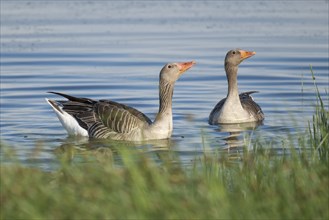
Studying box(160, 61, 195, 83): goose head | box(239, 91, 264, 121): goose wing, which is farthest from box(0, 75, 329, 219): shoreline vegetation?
box(239, 91, 264, 121): goose wing

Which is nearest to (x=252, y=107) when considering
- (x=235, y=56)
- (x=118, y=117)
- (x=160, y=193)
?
(x=235, y=56)

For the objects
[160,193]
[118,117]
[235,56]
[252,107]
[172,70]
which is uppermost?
[235,56]

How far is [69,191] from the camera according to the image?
6832 mm

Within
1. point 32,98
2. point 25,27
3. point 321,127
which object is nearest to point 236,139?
point 32,98

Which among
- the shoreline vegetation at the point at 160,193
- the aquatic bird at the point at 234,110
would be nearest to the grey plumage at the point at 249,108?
the aquatic bird at the point at 234,110

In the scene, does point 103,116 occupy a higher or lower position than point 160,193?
higher

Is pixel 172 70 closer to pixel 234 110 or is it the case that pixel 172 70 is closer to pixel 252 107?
pixel 234 110

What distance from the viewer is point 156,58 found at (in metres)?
22.2

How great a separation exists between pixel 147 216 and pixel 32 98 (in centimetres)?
1202

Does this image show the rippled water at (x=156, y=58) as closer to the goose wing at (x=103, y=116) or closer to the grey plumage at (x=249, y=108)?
the grey plumage at (x=249, y=108)

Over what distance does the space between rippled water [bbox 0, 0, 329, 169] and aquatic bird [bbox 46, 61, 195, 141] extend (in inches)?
11.1

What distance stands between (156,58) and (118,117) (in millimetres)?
7127

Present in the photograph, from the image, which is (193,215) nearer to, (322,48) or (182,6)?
(322,48)

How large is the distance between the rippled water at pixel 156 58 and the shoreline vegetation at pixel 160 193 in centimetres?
414
